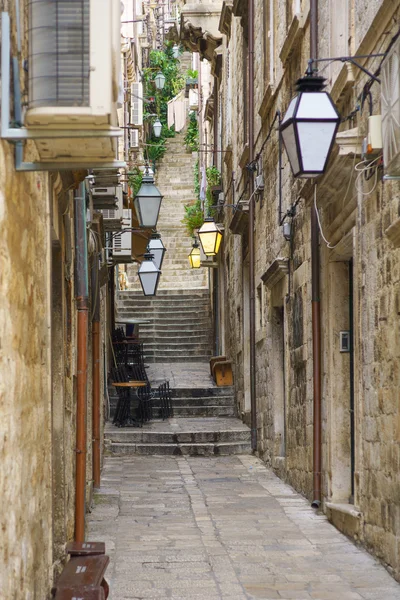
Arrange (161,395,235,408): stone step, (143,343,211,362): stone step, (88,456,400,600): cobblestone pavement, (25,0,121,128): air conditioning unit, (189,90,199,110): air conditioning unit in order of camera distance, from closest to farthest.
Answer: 1. (25,0,121,128): air conditioning unit
2. (88,456,400,600): cobblestone pavement
3. (161,395,235,408): stone step
4. (143,343,211,362): stone step
5. (189,90,199,110): air conditioning unit

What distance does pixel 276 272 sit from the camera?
13203 mm

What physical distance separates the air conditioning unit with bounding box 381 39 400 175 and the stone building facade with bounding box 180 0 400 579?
9.2 inches

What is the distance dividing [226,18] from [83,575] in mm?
16509

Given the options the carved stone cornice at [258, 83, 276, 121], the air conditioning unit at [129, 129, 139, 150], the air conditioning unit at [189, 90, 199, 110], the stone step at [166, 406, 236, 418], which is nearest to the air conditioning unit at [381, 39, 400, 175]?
the carved stone cornice at [258, 83, 276, 121]

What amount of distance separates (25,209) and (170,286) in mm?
27848

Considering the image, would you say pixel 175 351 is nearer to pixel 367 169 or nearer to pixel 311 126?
pixel 367 169

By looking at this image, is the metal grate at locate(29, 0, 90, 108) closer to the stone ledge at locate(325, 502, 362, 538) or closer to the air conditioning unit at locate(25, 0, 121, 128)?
the air conditioning unit at locate(25, 0, 121, 128)

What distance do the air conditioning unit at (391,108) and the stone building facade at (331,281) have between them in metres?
0.23

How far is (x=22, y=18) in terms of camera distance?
17.7ft

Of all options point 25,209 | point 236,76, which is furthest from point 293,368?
point 236,76

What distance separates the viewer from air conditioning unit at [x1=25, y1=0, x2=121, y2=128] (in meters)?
4.60

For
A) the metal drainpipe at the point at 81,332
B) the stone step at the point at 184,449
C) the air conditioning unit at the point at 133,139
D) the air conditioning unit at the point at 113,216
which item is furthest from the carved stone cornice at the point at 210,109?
the metal drainpipe at the point at 81,332

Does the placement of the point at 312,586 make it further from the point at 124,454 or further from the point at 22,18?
the point at 124,454

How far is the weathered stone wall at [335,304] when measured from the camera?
25.3 feet
